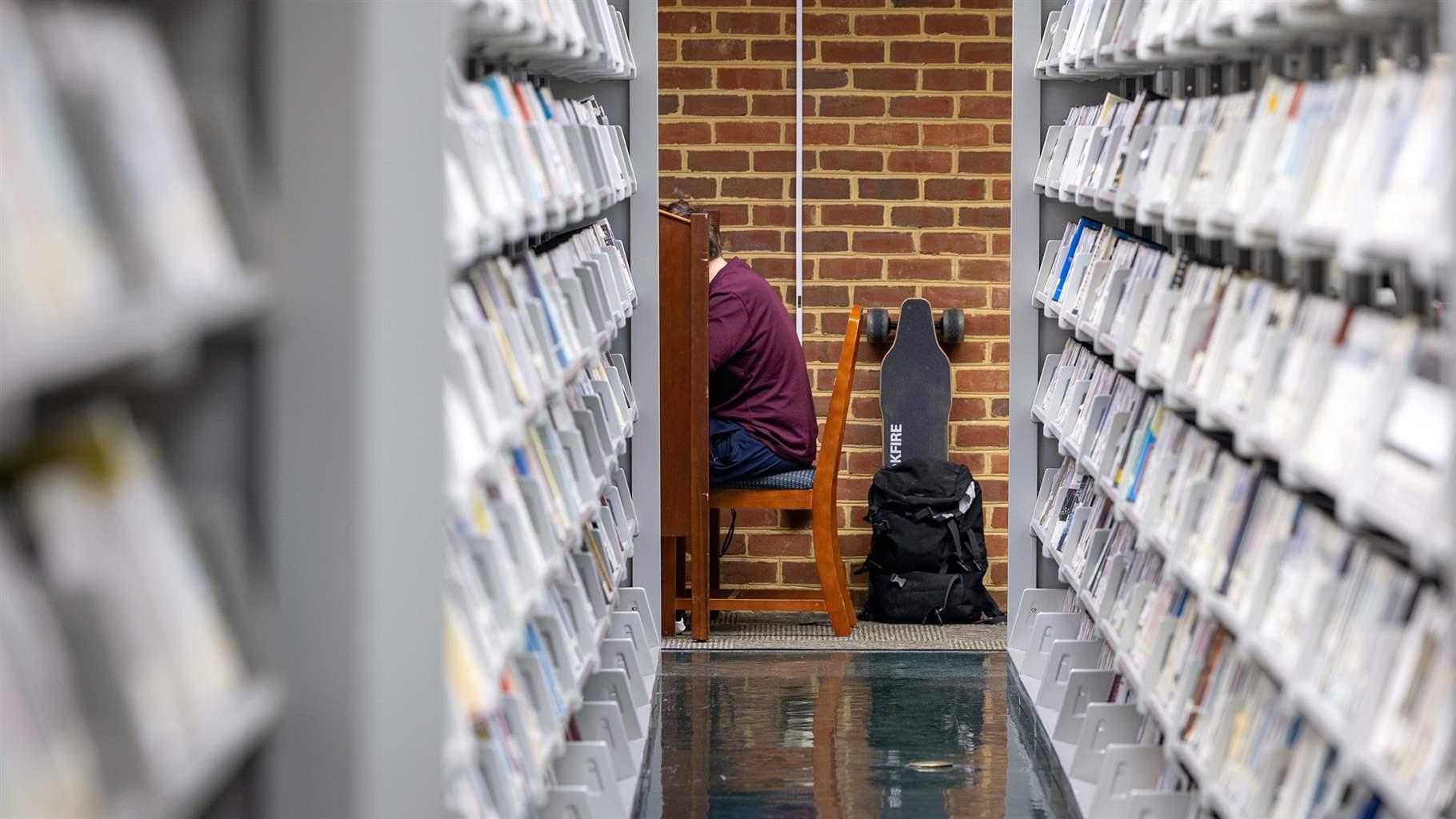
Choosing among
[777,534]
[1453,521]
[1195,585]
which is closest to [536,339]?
[1195,585]

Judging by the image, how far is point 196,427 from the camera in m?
1.73

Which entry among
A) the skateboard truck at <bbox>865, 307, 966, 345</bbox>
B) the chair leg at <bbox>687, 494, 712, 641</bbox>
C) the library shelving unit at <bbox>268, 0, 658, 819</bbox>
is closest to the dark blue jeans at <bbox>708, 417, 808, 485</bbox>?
the chair leg at <bbox>687, 494, 712, 641</bbox>

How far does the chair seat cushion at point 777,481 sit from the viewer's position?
5.59 metres

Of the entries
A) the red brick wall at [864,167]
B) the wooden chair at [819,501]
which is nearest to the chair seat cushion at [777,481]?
the wooden chair at [819,501]

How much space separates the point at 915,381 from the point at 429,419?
448 centimetres

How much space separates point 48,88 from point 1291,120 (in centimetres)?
187

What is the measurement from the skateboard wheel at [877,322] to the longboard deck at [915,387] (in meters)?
0.05

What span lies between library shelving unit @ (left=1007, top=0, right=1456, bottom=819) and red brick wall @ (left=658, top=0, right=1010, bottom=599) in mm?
1446

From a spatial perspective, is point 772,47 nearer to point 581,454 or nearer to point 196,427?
point 581,454

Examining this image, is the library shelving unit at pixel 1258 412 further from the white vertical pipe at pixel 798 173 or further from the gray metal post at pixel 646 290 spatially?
the white vertical pipe at pixel 798 173

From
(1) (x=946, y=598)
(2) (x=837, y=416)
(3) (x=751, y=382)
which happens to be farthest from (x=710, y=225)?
(1) (x=946, y=598)

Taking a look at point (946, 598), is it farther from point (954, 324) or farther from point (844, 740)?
point (844, 740)

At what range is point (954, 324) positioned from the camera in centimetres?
628

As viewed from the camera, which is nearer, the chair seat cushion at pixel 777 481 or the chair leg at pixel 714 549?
the chair seat cushion at pixel 777 481
